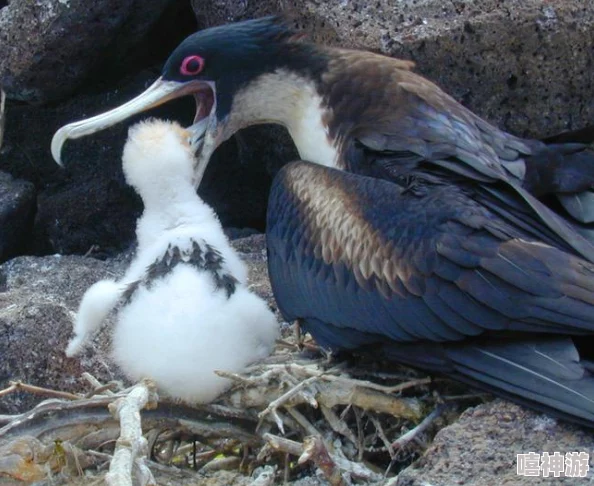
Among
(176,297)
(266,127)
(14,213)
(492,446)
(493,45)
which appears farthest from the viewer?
(14,213)

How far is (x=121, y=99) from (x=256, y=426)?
1.66 m

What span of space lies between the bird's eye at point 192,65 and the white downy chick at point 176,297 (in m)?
0.18

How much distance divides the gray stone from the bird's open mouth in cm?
54

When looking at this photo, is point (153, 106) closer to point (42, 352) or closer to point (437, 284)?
point (42, 352)

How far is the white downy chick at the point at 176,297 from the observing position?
3.44 meters

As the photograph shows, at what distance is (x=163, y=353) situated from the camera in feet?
11.3

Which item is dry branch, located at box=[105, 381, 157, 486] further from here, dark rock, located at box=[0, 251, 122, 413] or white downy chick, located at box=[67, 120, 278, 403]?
dark rock, located at box=[0, 251, 122, 413]

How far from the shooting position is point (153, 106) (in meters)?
4.07

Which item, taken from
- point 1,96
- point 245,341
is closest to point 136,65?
point 1,96

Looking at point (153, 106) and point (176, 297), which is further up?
point (153, 106)

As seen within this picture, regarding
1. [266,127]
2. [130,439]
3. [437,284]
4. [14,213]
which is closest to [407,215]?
[437,284]

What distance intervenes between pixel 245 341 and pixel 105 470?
1.40 ft

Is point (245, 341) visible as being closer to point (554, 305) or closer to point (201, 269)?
point (201, 269)

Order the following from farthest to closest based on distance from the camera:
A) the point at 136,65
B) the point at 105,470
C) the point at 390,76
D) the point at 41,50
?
the point at 136,65 → the point at 41,50 → the point at 390,76 → the point at 105,470
